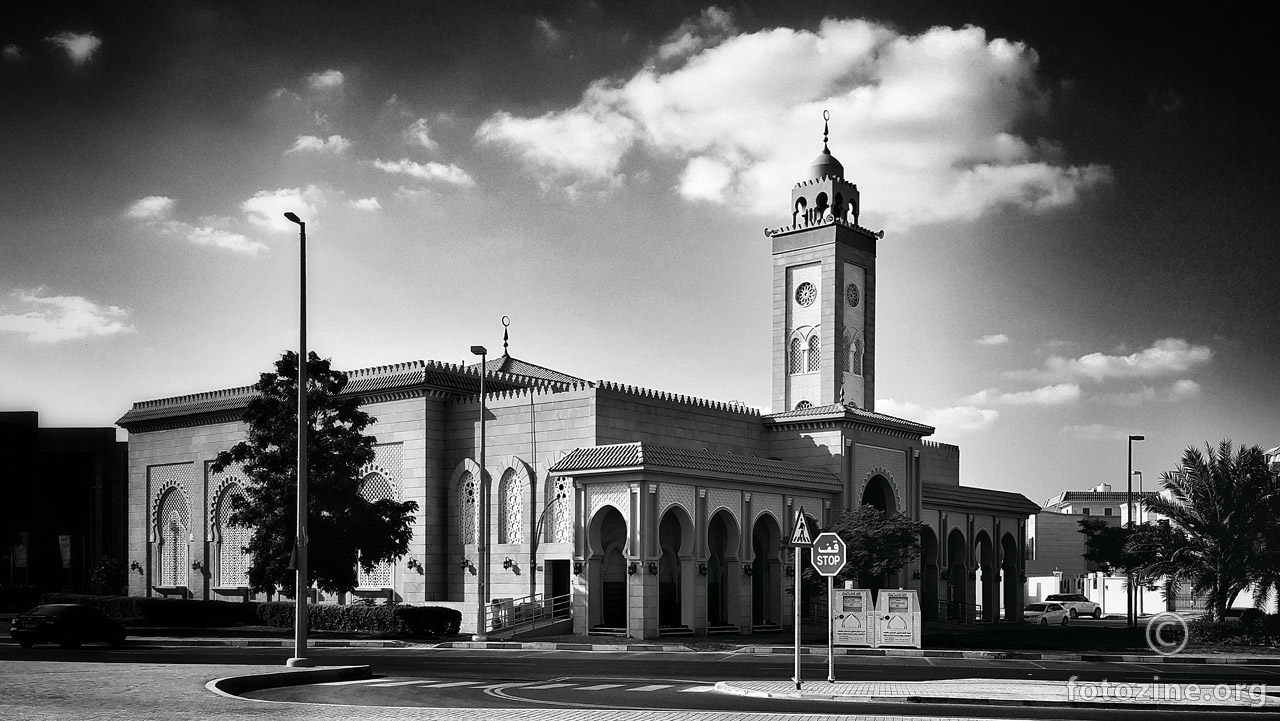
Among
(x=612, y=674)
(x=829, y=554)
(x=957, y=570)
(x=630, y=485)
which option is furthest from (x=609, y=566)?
(x=829, y=554)

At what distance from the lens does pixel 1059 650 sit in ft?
110

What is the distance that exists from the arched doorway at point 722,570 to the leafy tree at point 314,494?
9.55 metres

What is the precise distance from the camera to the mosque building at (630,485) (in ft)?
126

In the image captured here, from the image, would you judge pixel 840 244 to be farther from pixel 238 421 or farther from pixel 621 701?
pixel 621 701

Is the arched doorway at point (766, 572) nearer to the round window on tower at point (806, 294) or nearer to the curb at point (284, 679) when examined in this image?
the round window on tower at point (806, 294)

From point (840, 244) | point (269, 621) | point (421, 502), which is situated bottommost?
point (269, 621)

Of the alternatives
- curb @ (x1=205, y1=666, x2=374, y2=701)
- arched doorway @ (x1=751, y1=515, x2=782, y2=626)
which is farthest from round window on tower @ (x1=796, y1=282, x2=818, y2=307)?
curb @ (x1=205, y1=666, x2=374, y2=701)

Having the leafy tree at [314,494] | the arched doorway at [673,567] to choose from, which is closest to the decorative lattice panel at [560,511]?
the arched doorway at [673,567]

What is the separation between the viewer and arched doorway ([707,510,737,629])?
40.0 m

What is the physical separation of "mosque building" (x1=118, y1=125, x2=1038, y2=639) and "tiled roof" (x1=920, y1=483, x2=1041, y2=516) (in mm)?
145

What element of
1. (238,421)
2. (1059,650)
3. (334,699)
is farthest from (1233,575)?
(238,421)

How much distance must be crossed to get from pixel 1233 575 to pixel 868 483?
1353cm

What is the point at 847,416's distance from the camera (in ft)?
150

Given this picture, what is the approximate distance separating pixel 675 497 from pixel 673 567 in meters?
4.23
